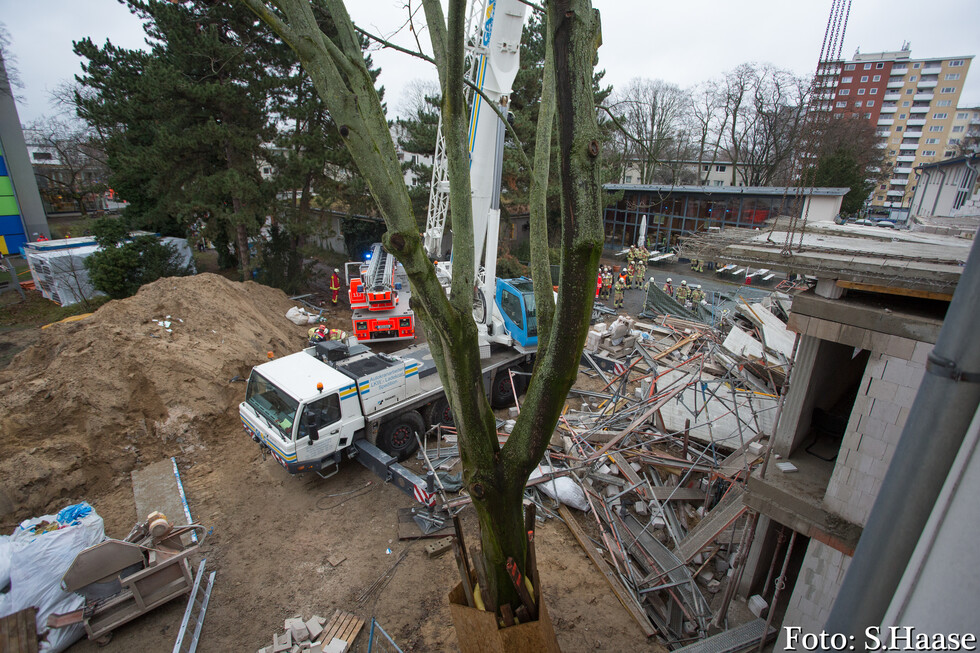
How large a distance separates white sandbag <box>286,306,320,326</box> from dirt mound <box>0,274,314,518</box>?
3161 millimetres

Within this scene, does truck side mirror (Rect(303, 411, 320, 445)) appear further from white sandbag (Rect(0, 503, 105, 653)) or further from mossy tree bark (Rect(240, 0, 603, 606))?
mossy tree bark (Rect(240, 0, 603, 606))

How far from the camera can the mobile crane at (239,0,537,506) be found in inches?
263

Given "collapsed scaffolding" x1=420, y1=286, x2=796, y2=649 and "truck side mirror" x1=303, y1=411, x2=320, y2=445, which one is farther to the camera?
"truck side mirror" x1=303, y1=411, x2=320, y2=445

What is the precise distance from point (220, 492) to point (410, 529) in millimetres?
3520

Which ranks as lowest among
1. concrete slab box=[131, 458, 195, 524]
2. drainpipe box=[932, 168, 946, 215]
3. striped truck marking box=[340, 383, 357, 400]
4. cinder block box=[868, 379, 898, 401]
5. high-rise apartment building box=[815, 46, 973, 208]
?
concrete slab box=[131, 458, 195, 524]

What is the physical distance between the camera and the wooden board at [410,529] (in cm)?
641

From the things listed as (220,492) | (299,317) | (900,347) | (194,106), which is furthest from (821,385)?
(194,106)

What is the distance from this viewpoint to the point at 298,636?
493 centimetres

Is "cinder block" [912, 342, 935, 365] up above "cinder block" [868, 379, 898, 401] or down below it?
above

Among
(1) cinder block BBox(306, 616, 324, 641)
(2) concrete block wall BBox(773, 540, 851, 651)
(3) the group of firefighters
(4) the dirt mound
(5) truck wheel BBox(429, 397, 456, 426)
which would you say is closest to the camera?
(2) concrete block wall BBox(773, 540, 851, 651)

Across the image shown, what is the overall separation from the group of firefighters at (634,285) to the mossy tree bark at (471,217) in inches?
444

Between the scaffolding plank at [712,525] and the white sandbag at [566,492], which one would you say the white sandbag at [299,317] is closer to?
the white sandbag at [566,492]

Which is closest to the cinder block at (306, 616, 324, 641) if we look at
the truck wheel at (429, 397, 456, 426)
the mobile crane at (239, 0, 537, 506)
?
the mobile crane at (239, 0, 537, 506)

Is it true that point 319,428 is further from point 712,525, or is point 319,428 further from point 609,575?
point 712,525
